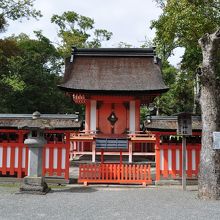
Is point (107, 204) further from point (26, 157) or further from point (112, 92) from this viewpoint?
point (112, 92)

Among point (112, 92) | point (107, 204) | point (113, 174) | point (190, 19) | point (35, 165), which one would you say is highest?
point (190, 19)

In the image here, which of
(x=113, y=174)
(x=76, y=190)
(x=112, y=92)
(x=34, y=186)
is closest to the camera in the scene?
(x=34, y=186)

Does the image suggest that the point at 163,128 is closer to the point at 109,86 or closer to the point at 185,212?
the point at 185,212

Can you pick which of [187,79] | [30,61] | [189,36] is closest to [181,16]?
[189,36]

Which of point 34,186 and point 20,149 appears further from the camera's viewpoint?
point 20,149

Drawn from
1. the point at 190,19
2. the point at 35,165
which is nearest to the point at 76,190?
the point at 35,165

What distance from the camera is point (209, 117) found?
10070mm

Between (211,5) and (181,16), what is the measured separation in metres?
1.34

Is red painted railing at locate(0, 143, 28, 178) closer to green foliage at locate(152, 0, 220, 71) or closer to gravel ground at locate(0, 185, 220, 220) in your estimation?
gravel ground at locate(0, 185, 220, 220)

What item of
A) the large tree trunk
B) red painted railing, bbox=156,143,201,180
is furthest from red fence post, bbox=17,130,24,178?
the large tree trunk

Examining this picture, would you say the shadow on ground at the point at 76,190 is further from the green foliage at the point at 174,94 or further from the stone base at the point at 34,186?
the green foliage at the point at 174,94

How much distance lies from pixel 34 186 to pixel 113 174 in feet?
10.7

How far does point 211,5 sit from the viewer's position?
514 inches

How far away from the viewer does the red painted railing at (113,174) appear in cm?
1220
